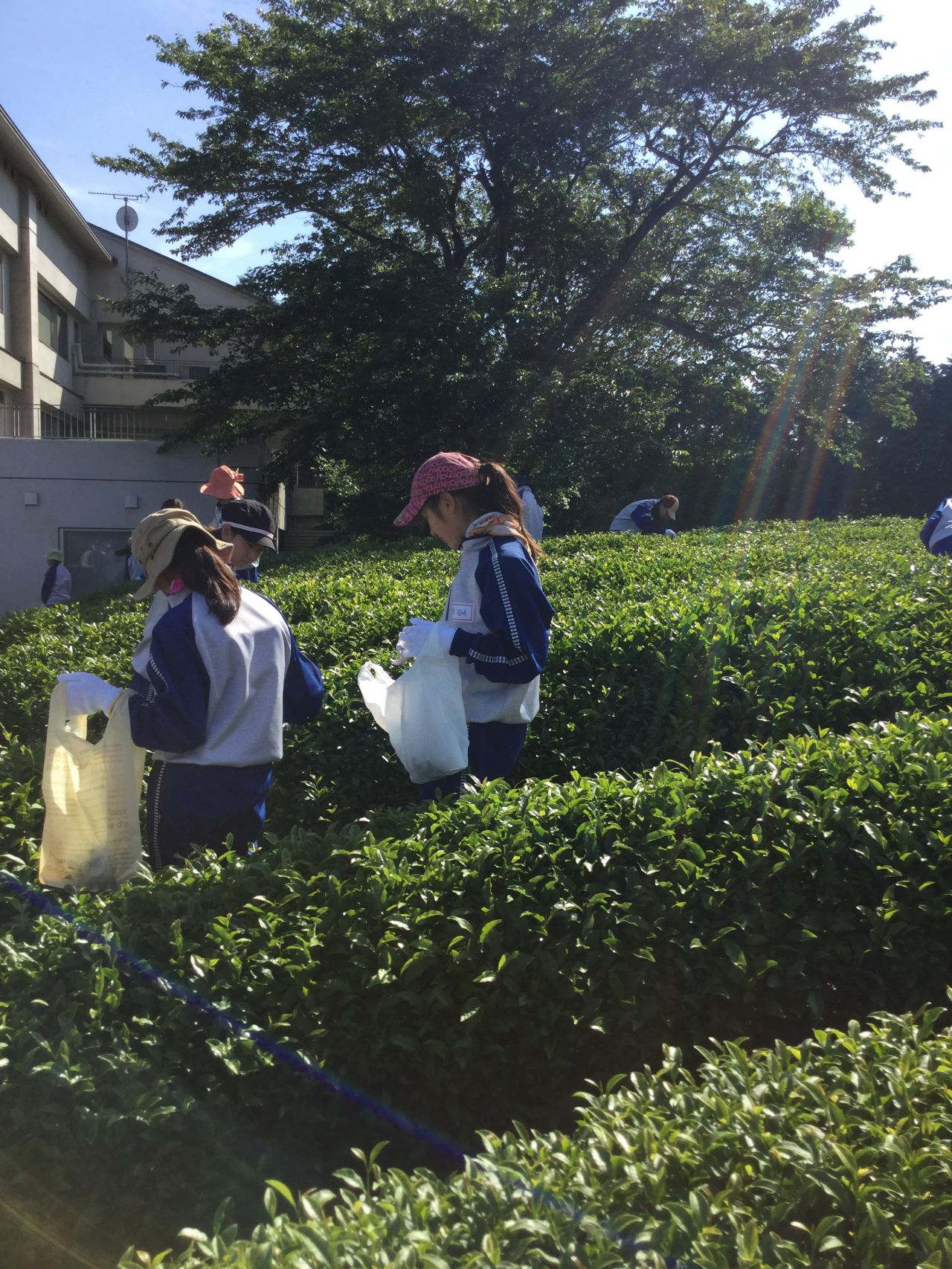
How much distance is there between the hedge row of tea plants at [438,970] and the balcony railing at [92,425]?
→ 2003cm

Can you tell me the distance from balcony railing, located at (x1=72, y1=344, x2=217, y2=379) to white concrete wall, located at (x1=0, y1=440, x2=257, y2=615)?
32.5ft

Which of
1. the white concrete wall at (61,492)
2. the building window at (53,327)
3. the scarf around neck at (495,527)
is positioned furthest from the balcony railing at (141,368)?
the scarf around neck at (495,527)

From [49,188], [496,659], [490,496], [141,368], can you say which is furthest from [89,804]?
[141,368]

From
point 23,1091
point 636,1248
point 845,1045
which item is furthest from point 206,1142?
point 845,1045

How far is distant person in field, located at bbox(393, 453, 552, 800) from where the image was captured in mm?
3568

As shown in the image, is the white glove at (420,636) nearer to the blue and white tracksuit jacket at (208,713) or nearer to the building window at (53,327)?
the blue and white tracksuit jacket at (208,713)

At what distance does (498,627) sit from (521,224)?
18.2 metres

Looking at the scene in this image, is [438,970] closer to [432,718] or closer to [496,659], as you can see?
[432,718]

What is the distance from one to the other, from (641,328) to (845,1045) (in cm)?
2048

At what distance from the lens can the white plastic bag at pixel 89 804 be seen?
2998 millimetres

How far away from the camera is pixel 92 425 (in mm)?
22984

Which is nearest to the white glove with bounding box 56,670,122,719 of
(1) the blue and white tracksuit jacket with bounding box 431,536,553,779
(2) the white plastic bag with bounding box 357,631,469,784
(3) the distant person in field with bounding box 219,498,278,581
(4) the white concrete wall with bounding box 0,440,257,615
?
(2) the white plastic bag with bounding box 357,631,469,784

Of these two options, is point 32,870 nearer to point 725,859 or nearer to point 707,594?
point 725,859

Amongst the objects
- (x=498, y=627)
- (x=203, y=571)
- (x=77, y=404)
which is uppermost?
(x=77, y=404)
